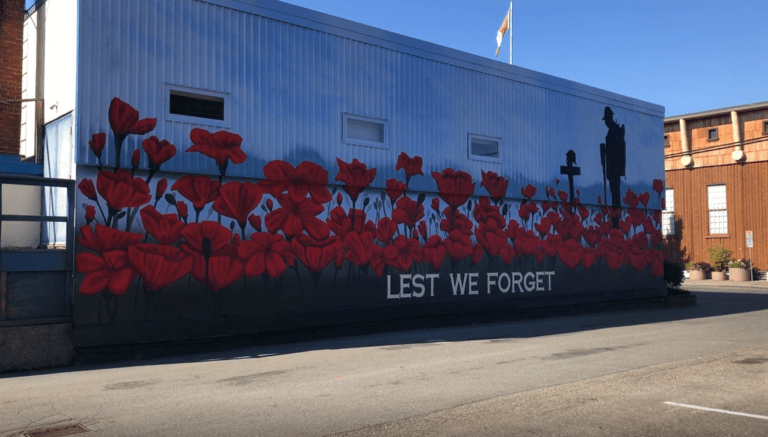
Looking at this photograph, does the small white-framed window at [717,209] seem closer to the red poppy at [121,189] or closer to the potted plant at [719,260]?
the potted plant at [719,260]

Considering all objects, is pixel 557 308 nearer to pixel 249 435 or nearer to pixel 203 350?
pixel 203 350

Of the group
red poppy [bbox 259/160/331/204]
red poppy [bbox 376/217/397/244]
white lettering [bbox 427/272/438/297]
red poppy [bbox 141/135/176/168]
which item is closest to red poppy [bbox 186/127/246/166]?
red poppy [bbox 141/135/176/168]

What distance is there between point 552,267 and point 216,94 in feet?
36.8

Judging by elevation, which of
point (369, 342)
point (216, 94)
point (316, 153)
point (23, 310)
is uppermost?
point (216, 94)

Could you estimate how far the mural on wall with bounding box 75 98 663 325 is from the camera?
12.0 metres

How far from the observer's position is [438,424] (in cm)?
654

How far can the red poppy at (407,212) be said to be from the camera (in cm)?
1619

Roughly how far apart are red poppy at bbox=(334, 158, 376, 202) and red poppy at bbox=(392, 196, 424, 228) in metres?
1.11

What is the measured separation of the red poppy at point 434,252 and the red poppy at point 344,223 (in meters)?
1.79

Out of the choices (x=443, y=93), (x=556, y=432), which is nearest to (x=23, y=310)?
(x=556, y=432)

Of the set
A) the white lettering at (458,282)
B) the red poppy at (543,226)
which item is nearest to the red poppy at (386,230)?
the white lettering at (458,282)

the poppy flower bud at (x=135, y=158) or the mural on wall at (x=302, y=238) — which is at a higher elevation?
the poppy flower bud at (x=135, y=158)

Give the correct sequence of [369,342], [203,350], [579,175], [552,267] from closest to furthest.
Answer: [203,350]
[369,342]
[552,267]
[579,175]

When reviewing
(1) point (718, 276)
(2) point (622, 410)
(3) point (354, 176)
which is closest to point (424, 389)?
(2) point (622, 410)
